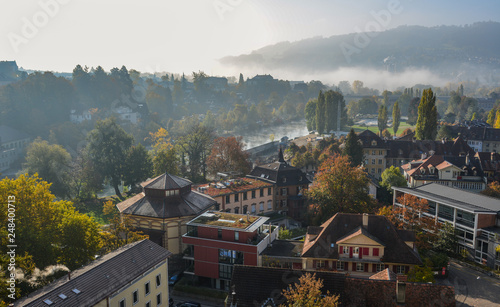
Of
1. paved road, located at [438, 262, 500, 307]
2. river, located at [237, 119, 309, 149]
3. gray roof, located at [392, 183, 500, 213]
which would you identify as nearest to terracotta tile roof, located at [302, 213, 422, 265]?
paved road, located at [438, 262, 500, 307]

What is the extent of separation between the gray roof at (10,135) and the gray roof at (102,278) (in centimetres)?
6994

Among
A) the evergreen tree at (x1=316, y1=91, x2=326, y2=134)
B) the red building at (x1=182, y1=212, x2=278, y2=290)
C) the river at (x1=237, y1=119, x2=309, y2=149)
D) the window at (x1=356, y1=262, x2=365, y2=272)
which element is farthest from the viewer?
the river at (x1=237, y1=119, x2=309, y2=149)

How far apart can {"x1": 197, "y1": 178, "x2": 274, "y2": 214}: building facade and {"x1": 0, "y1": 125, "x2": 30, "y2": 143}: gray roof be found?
56372mm

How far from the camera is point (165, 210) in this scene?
3625 cm

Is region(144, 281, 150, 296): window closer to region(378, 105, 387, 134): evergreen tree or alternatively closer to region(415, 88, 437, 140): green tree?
region(415, 88, 437, 140): green tree

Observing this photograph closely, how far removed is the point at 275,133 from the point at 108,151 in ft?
265

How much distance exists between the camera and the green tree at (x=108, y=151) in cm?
5750

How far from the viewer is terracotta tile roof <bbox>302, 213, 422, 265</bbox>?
30.0 metres

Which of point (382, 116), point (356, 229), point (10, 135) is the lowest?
point (356, 229)

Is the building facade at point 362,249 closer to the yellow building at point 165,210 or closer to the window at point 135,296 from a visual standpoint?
the yellow building at point 165,210

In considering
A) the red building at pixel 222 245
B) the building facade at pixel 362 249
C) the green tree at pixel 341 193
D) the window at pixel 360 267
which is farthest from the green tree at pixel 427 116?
the red building at pixel 222 245

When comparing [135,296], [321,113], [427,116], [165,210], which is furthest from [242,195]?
[321,113]

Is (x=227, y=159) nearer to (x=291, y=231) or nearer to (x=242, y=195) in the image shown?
(x=242, y=195)

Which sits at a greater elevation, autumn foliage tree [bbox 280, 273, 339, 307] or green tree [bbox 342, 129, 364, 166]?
green tree [bbox 342, 129, 364, 166]
